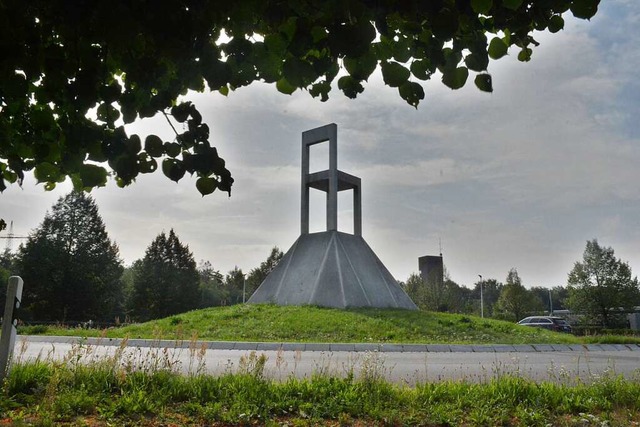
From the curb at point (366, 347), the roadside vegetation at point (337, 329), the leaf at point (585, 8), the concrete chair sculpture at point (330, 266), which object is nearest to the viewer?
the leaf at point (585, 8)

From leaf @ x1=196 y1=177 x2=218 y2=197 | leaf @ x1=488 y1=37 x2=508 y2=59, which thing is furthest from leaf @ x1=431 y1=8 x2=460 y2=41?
leaf @ x1=196 y1=177 x2=218 y2=197

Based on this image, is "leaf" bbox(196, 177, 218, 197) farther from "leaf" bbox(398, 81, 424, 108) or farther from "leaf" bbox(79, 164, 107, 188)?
"leaf" bbox(398, 81, 424, 108)

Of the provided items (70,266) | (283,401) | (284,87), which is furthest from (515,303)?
(284,87)

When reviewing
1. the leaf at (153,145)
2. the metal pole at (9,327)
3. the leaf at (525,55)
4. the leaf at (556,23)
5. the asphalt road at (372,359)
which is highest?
the leaf at (556,23)

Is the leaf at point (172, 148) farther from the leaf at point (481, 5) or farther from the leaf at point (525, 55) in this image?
the leaf at point (525, 55)

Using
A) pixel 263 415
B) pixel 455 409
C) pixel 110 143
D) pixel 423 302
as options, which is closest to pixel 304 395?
pixel 263 415

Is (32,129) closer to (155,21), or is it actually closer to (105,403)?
(155,21)

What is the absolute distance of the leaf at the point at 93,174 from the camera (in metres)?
3.15

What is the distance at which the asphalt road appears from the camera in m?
6.70

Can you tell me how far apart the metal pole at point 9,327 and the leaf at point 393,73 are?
16.8 ft

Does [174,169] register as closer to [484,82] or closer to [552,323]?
[484,82]

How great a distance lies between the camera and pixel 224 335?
16188 mm

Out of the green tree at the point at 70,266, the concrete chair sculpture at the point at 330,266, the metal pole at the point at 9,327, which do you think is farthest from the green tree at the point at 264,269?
the metal pole at the point at 9,327

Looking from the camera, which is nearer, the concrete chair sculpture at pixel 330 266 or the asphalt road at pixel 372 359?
the asphalt road at pixel 372 359
